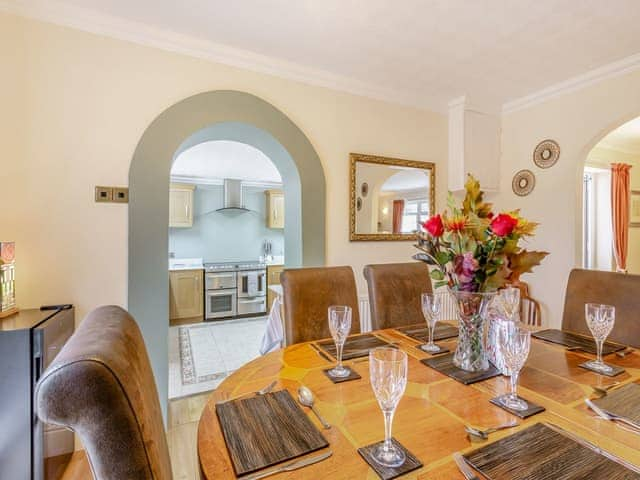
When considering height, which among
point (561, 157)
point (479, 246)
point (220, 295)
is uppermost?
point (561, 157)

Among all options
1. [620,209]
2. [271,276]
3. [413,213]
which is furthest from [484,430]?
[271,276]

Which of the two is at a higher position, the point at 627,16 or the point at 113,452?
the point at 627,16

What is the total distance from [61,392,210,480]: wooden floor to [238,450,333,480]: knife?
103 cm

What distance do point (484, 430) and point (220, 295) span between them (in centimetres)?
459

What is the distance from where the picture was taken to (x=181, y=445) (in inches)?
74.0

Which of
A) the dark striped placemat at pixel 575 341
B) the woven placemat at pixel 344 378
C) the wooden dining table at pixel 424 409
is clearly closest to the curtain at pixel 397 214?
Answer: the dark striped placemat at pixel 575 341

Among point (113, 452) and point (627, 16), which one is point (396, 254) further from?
point (113, 452)

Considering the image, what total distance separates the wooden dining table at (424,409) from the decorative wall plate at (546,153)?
2020 mm

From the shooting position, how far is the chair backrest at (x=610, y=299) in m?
1.43

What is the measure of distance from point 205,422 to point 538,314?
114 inches

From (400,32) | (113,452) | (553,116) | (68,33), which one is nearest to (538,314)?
(553,116)

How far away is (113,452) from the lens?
45 centimetres

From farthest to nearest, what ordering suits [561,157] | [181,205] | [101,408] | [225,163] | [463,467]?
[181,205]
[225,163]
[561,157]
[463,467]
[101,408]

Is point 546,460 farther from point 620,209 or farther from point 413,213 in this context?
point 620,209
